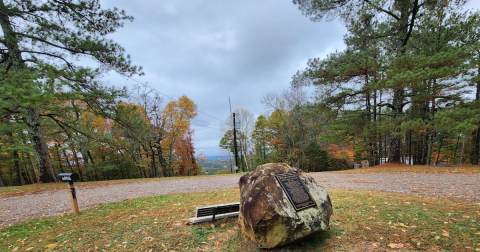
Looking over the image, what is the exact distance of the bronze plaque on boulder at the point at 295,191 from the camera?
100 inches

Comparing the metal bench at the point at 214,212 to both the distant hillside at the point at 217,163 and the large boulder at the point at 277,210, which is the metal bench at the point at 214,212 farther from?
the distant hillside at the point at 217,163

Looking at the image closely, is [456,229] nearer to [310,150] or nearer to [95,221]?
[95,221]

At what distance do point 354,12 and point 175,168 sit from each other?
22.5 m

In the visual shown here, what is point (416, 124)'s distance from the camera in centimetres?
845

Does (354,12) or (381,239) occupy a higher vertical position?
(354,12)

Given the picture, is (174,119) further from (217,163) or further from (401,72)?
(217,163)

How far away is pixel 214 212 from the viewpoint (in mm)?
3406

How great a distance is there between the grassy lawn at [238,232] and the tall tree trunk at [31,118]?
746 cm

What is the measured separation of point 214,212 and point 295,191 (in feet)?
4.93

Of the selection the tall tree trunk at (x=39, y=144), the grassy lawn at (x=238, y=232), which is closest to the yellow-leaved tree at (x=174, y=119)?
the tall tree trunk at (x=39, y=144)

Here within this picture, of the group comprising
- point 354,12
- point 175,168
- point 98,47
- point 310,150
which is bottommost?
point 175,168

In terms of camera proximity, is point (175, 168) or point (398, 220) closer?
point (398, 220)

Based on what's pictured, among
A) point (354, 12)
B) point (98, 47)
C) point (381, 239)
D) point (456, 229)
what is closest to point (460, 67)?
point (354, 12)

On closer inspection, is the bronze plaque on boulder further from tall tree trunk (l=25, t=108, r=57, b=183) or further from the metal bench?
tall tree trunk (l=25, t=108, r=57, b=183)
